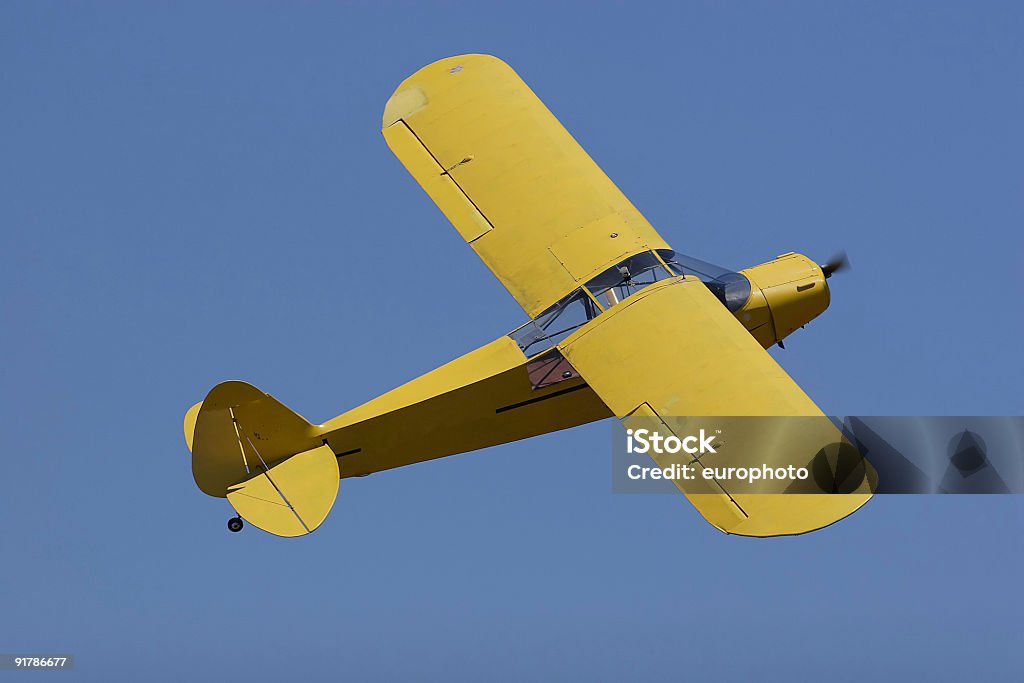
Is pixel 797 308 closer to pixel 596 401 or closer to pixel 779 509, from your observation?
pixel 596 401

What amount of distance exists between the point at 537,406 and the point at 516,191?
3114mm

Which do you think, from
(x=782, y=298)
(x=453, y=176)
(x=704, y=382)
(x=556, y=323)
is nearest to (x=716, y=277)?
(x=782, y=298)

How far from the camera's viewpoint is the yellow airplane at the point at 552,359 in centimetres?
2058

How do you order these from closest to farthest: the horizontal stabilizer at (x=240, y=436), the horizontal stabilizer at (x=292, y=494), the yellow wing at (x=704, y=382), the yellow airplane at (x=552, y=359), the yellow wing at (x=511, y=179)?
1. the yellow wing at (x=704, y=382)
2. the yellow airplane at (x=552, y=359)
3. the horizontal stabilizer at (x=292, y=494)
4. the horizontal stabilizer at (x=240, y=436)
5. the yellow wing at (x=511, y=179)

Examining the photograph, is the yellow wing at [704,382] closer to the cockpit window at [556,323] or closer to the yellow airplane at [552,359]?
the yellow airplane at [552,359]

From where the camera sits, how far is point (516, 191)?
24.1 m

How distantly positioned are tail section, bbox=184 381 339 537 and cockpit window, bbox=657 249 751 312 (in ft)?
14.6

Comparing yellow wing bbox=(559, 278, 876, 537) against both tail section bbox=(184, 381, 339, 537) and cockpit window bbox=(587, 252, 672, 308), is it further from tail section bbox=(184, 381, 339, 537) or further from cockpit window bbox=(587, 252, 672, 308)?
tail section bbox=(184, 381, 339, 537)

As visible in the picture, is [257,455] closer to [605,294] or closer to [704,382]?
[605,294]

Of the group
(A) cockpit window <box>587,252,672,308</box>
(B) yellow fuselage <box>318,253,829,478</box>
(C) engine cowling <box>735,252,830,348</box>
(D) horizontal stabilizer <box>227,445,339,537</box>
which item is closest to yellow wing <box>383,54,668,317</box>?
(A) cockpit window <box>587,252,672,308</box>

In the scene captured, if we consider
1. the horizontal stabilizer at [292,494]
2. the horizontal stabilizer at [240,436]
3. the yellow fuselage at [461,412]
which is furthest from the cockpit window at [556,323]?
the horizontal stabilizer at [240,436]

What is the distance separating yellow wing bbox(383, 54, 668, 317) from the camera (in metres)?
22.8

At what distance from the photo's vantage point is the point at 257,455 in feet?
71.6

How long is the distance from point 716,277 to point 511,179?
316cm
